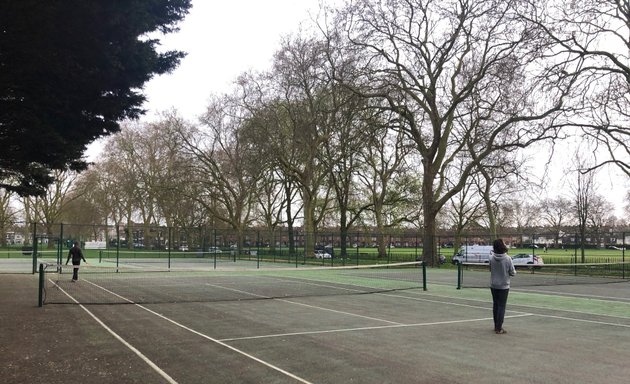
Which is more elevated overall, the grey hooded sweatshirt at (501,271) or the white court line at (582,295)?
the grey hooded sweatshirt at (501,271)

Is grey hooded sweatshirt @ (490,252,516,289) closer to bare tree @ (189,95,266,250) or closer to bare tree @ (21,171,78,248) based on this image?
bare tree @ (189,95,266,250)

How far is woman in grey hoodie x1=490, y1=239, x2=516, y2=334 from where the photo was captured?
10727 mm

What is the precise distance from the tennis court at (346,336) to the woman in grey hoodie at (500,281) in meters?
0.42

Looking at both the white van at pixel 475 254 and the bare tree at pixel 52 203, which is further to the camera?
the bare tree at pixel 52 203

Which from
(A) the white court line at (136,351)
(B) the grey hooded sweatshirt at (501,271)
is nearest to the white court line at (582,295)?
(B) the grey hooded sweatshirt at (501,271)

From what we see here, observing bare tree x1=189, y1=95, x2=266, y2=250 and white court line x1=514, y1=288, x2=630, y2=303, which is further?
bare tree x1=189, y1=95, x2=266, y2=250

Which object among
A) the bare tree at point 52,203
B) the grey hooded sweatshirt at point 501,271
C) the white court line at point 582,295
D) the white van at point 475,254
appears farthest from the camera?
the bare tree at point 52,203

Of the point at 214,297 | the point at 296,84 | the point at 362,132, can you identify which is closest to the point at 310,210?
the point at 296,84

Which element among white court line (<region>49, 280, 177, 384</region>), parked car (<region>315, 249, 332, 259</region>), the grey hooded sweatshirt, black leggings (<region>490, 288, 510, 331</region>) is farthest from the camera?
parked car (<region>315, 249, 332, 259</region>)

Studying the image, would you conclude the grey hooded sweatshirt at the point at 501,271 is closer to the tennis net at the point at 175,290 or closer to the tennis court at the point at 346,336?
the tennis court at the point at 346,336

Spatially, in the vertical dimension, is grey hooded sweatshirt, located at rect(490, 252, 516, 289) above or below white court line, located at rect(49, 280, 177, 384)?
above

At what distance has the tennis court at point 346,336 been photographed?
24.1 feet

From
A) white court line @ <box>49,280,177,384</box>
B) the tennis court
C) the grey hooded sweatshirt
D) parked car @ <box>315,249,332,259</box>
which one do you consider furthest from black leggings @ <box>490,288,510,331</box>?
parked car @ <box>315,249,332,259</box>

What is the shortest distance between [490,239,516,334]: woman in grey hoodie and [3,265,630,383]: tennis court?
423 mm
